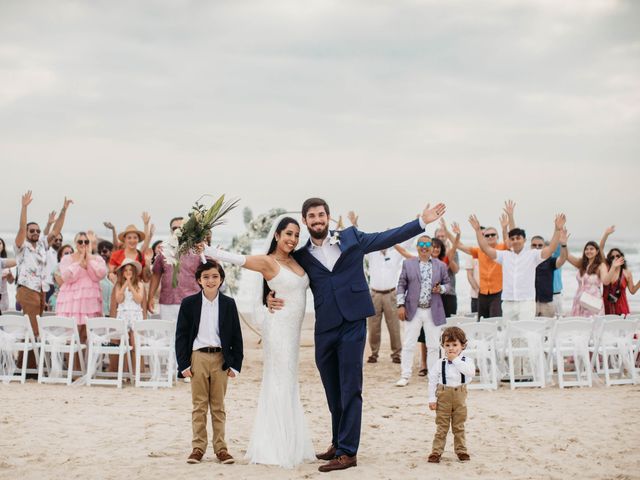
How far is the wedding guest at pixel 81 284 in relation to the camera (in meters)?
10.5

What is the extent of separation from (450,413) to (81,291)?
238 inches

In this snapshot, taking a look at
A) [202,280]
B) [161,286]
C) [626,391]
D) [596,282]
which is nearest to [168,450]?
[202,280]

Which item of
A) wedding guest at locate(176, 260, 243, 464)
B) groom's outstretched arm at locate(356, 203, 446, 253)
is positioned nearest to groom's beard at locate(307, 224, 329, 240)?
groom's outstretched arm at locate(356, 203, 446, 253)

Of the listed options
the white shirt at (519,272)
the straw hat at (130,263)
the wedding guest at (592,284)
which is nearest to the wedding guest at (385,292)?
the white shirt at (519,272)

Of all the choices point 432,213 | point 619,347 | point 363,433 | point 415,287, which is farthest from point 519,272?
point 432,213

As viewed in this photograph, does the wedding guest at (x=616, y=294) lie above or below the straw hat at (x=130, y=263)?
below

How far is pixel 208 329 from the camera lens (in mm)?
6227

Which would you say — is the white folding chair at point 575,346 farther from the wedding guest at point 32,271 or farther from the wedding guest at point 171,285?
the wedding guest at point 32,271

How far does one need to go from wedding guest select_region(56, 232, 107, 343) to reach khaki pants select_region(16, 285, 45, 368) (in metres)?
Result: 0.44

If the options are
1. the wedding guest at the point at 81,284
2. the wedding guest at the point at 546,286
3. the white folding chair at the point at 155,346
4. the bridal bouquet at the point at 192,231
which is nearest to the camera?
the bridal bouquet at the point at 192,231

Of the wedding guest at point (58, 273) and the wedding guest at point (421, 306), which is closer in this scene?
the wedding guest at point (421, 306)

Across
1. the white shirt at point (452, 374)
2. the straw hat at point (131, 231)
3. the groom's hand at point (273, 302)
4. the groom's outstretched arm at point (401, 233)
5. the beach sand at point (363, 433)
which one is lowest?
the beach sand at point (363, 433)

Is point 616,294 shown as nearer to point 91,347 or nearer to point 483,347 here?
point 483,347

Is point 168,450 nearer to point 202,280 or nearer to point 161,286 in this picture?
point 202,280
